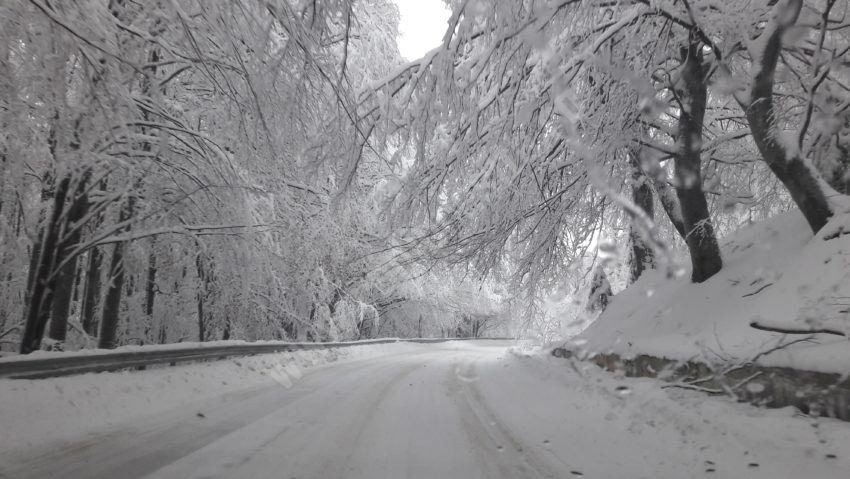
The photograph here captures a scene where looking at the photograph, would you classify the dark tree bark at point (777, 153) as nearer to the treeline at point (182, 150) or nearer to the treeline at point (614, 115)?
the treeline at point (614, 115)

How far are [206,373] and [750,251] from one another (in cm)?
873

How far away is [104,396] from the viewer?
602 cm

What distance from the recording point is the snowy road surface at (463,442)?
3945mm

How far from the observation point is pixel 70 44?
14.4 feet

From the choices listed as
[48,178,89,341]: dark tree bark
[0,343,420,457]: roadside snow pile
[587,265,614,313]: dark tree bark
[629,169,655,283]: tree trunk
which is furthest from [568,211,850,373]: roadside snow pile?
[48,178,89,341]: dark tree bark

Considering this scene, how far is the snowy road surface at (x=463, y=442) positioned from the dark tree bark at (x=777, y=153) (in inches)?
102

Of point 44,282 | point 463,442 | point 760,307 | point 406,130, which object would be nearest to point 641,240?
point 760,307

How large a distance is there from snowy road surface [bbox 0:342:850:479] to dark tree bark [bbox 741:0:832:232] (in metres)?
2.59

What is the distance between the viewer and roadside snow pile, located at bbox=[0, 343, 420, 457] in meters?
4.77

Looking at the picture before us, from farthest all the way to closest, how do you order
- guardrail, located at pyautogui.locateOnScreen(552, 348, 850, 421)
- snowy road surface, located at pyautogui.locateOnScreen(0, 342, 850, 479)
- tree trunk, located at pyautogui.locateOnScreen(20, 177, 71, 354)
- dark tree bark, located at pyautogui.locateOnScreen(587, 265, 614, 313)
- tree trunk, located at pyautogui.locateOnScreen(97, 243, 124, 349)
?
dark tree bark, located at pyautogui.locateOnScreen(587, 265, 614, 313), tree trunk, located at pyautogui.locateOnScreen(97, 243, 124, 349), tree trunk, located at pyautogui.locateOnScreen(20, 177, 71, 354), guardrail, located at pyautogui.locateOnScreen(552, 348, 850, 421), snowy road surface, located at pyautogui.locateOnScreen(0, 342, 850, 479)

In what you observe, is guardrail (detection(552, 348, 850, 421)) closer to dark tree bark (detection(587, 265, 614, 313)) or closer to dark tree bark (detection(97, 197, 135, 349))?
dark tree bark (detection(587, 265, 614, 313))

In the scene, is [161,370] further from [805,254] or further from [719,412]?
[805,254]

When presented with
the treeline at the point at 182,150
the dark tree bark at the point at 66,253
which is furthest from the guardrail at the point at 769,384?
the dark tree bark at the point at 66,253

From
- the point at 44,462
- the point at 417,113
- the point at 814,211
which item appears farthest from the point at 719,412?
the point at 44,462
